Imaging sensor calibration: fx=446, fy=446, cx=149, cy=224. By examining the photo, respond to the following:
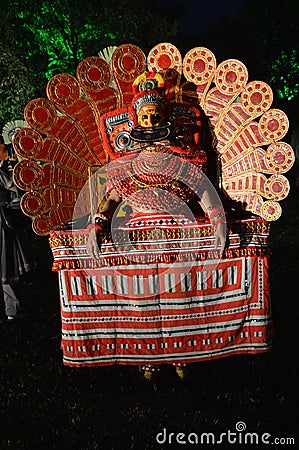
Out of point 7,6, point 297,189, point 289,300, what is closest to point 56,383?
point 289,300

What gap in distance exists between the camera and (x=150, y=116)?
282cm

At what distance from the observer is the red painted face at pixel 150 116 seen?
2.80 meters

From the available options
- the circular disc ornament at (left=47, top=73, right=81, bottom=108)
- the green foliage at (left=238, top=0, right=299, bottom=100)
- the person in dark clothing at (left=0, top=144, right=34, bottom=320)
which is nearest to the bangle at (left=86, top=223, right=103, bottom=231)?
the circular disc ornament at (left=47, top=73, right=81, bottom=108)

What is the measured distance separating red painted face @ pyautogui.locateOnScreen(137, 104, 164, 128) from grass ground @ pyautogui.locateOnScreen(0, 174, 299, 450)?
178 centimetres

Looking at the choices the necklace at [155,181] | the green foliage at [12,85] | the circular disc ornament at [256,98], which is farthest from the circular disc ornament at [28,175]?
the green foliage at [12,85]

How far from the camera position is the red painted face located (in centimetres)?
280

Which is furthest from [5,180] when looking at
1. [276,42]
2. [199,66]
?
[276,42]

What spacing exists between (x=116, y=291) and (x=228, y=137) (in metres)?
1.36

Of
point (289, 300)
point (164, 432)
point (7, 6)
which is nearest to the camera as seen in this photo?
point (164, 432)

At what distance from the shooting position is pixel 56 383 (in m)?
3.23

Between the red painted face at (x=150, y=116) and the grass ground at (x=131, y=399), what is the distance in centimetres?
178

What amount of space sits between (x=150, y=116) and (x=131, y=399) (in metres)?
1.85

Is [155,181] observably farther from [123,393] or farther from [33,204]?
[123,393]

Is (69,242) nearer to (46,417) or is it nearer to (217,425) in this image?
(46,417)
